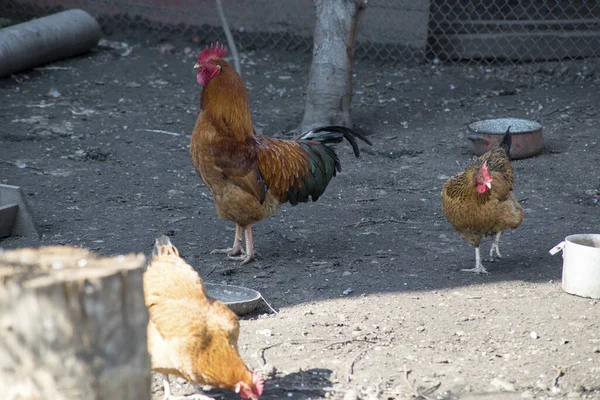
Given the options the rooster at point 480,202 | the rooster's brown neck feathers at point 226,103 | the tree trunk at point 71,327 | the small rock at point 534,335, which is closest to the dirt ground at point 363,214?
the small rock at point 534,335

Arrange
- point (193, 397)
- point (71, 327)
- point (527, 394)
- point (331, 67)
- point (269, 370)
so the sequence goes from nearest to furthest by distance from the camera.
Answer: point (71, 327)
point (193, 397)
point (527, 394)
point (269, 370)
point (331, 67)

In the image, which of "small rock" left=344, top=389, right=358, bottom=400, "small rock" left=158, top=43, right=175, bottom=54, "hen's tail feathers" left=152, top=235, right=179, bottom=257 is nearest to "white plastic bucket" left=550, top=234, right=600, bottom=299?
"small rock" left=344, top=389, right=358, bottom=400

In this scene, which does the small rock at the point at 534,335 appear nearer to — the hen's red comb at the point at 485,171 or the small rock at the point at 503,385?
the small rock at the point at 503,385

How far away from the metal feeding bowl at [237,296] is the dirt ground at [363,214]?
0.08 m

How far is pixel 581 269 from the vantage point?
4141 mm

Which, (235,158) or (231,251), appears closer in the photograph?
(235,158)

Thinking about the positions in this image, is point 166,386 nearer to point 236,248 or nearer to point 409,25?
point 236,248

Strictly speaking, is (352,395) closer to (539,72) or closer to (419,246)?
(419,246)

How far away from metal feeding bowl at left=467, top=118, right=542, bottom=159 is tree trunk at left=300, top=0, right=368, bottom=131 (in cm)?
131

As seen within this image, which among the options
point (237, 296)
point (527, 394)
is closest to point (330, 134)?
point (237, 296)

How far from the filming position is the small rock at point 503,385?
320cm

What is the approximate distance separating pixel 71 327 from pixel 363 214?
417cm

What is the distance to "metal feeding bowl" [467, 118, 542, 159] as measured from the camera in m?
6.65

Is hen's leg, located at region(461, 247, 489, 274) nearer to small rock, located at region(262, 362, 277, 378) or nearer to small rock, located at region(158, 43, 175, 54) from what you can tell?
small rock, located at region(262, 362, 277, 378)
